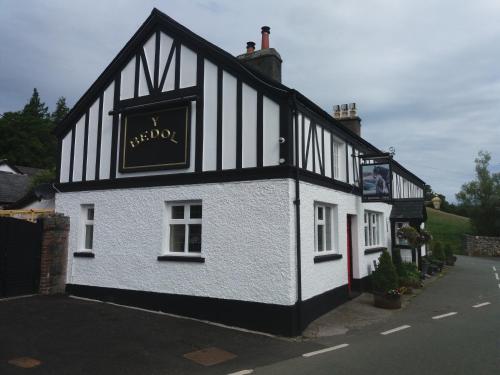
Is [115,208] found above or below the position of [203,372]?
above

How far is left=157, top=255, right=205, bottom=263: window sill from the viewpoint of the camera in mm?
9641

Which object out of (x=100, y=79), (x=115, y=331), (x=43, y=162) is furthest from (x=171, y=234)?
(x=43, y=162)

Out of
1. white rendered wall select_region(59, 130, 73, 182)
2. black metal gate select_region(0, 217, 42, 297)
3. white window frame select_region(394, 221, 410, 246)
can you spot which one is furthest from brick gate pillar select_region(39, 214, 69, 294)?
white window frame select_region(394, 221, 410, 246)

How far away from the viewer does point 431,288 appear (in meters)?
15.2

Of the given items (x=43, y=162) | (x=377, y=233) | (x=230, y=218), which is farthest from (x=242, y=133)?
(x=43, y=162)

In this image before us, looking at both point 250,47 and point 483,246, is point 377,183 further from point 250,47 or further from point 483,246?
point 483,246

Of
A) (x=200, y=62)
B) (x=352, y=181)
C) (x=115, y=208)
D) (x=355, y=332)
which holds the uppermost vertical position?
(x=200, y=62)

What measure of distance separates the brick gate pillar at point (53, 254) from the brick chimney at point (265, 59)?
710 cm

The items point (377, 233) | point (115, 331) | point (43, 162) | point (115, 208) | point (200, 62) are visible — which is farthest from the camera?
point (43, 162)

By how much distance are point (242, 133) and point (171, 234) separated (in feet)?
10.6

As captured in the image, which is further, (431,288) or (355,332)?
(431,288)

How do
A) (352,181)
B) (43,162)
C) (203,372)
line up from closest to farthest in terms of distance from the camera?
(203,372) < (352,181) < (43,162)

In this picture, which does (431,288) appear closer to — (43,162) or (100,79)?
(100,79)

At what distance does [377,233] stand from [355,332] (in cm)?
825
